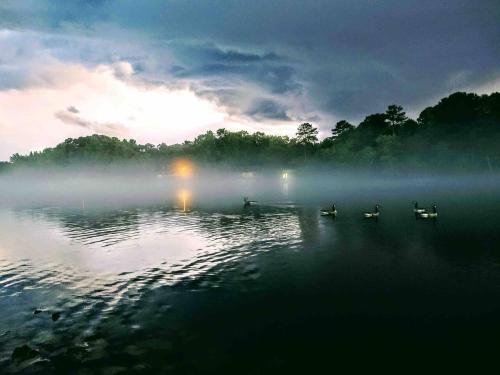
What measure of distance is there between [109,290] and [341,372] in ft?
49.4

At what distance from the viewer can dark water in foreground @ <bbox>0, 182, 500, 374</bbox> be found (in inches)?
546

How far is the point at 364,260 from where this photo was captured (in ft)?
90.2

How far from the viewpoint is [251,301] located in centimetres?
1955

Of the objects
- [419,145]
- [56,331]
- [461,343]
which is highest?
[419,145]

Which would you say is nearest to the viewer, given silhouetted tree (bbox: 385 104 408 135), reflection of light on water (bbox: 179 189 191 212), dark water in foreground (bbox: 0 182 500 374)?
dark water in foreground (bbox: 0 182 500 374)

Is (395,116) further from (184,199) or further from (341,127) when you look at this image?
(184,199)

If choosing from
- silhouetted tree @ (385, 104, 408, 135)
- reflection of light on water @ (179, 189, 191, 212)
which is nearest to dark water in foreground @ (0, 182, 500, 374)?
reflection of light on water @ (179, 189, 191, 212)

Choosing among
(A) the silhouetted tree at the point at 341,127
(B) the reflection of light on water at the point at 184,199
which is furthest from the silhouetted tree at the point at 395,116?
(B) the reflection of light on water at the point at 184,199

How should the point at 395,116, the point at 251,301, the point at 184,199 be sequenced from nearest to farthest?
the point at 251,301 < the point at 184,199 < the point at 395,116

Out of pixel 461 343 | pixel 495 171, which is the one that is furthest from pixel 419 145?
pixel 461 343

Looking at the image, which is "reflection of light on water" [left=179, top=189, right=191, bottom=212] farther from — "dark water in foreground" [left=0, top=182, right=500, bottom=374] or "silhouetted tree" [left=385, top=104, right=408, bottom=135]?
"silhouetted tree" [left=385, top=104, right=408, bottom=135]

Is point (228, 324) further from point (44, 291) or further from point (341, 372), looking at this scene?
point (44, 291)

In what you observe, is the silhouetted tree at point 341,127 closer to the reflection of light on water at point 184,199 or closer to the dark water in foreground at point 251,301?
the reflection of light on water at point 184,199

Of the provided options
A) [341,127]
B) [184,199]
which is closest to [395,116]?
[341,127]
